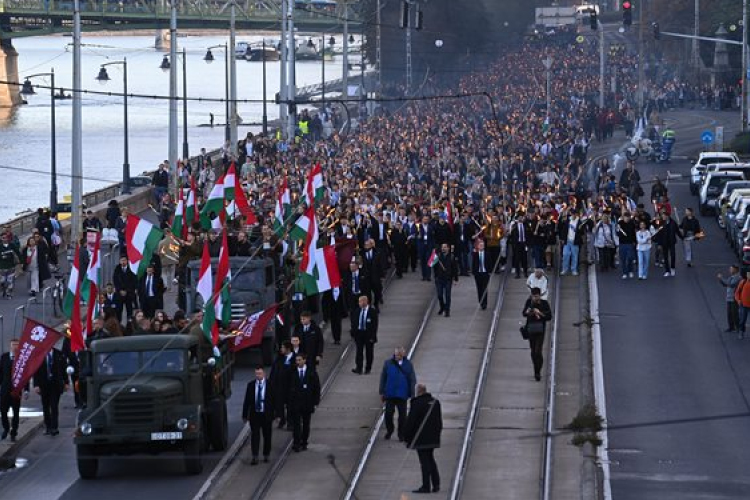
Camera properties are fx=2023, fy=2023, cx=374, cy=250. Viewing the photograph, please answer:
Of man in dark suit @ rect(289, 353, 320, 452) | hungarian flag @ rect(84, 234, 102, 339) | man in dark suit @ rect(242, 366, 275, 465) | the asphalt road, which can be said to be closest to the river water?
the asphalt road

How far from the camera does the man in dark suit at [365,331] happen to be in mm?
32219

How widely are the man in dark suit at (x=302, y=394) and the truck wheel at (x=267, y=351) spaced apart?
5.91m

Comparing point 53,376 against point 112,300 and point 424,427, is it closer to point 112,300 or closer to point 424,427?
point 424,427

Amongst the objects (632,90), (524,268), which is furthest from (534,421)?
(632,90)

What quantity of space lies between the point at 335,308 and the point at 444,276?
262 centimetres

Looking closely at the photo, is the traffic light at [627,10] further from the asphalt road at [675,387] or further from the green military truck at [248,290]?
the green military truck at [248,290]

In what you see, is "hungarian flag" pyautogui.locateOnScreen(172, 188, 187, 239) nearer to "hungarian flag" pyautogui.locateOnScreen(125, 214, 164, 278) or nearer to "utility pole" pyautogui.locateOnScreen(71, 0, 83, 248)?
"hungarian flag" pyautogui.locateOnScreen(125, 214, 164, 278)

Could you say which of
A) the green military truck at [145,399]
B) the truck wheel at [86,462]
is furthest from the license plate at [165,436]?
the truck wheel at [86,462]

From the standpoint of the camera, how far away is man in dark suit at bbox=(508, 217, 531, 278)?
41562 millimetres

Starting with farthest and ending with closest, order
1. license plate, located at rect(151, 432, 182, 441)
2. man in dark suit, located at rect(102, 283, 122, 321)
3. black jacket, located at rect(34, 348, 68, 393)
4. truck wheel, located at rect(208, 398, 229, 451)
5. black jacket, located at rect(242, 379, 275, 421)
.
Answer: man in dark suit, located at rect(102, 283, 122, 321), black jacket, located at rect(34, 348, 68, 393), truck wheel, located at rect(208, 398, 229, 451), black jacket, located at rect(242, 379, 275, 421), license plate, located at rect(151, 432, 182, 441)

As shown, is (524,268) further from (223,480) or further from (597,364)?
(223,480)

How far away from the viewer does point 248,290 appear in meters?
33.8

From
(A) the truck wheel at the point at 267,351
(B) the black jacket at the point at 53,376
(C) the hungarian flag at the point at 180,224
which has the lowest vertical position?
(A) the truck wheel at the point at 267,351

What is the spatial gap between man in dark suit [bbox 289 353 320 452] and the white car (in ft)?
115
